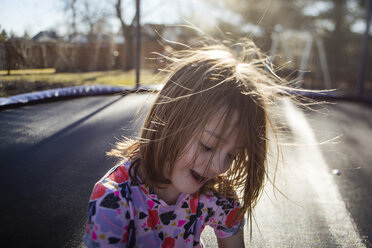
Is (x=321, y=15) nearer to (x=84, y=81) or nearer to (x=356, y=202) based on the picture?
(x=84, y=81)

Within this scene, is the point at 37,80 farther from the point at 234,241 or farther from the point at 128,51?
the point at 128,51

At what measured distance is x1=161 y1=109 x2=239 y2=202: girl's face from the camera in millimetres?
606

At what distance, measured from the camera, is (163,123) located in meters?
0.64

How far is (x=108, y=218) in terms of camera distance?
0.53 metres

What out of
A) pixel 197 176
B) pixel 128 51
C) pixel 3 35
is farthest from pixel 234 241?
pixel 128 51

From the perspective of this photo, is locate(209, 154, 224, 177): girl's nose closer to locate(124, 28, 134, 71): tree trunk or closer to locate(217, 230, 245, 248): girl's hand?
locate(217, 230, 245, 248): girl's hand

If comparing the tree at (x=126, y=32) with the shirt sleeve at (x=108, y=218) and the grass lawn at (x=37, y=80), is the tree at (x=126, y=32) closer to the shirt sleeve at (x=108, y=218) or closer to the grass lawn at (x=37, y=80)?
the grass lawn at (x=37, y=80)

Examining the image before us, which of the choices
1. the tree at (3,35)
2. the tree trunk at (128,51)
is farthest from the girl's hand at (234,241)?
the tree trunk at (128,51)

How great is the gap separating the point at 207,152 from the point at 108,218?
23cm

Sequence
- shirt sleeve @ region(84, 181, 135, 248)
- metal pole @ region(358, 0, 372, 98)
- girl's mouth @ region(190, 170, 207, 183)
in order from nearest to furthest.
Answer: shirt sleeve @ region(84, 181, 135, 248) < girl's mouth @ region(190, 170, 207, 183) < metal pole @ region(358, 0, 372, 98)

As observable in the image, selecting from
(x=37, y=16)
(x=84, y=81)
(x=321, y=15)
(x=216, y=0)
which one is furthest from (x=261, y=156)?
(x=321, y=15)

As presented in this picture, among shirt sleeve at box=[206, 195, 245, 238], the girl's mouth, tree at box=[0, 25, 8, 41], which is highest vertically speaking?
tree at box=[0, 25, 8, 41]

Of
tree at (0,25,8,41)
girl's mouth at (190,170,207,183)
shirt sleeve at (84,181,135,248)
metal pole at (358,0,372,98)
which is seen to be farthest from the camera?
metal pole at (358,0,372,98)

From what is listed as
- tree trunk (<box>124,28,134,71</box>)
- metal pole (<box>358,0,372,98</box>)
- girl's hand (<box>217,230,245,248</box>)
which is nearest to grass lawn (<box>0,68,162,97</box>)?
girl's hand (<box>217,230,245,248</box>)
